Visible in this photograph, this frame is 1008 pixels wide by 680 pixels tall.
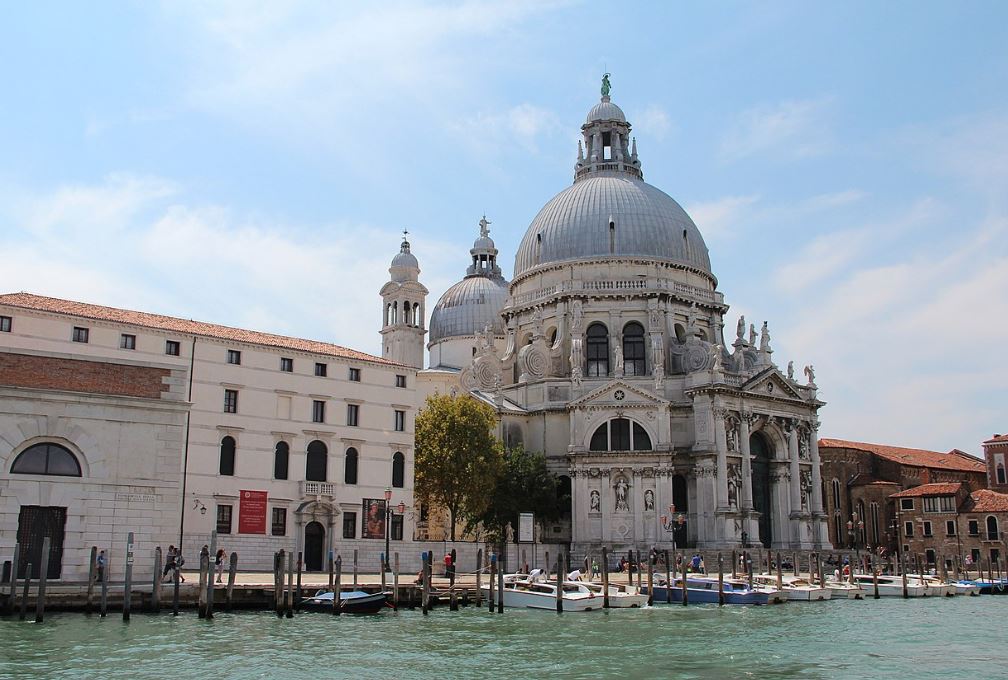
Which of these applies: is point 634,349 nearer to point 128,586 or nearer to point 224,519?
point 224,519

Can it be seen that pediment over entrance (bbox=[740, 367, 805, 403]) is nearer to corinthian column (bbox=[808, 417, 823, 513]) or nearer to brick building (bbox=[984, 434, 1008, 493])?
corinthian column (bbox=[808, 417, 823, 513])

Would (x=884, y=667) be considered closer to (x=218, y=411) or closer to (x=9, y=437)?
(x=9, y=437)

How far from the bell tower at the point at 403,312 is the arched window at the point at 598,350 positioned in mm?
15248

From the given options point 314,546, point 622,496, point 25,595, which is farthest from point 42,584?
point 622,496

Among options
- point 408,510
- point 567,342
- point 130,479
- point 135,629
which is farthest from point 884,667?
point 567,342

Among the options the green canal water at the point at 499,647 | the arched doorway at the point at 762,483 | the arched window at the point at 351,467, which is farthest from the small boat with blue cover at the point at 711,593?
the arched doorway at the point at 762,483

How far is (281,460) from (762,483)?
25.6 meters

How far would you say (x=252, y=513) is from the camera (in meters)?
35.6

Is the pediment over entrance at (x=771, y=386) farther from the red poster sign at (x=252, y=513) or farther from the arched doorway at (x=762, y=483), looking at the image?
the red poster sign at (x=252, y=513)

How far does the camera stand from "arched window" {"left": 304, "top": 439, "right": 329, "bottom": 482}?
37.2 meters

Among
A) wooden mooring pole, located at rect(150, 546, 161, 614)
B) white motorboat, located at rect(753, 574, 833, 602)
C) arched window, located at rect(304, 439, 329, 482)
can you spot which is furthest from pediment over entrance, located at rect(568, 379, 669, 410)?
wooden mooring pole, located at rect(150, 546, 161, 614)

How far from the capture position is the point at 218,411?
35.3m

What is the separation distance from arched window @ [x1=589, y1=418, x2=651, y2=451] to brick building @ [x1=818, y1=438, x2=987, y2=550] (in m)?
18.4

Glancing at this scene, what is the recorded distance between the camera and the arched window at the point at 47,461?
80.5ft
